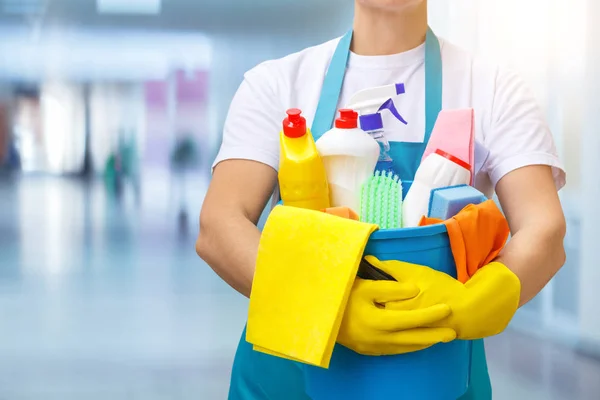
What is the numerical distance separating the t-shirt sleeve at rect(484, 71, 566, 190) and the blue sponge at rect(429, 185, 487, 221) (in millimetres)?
238

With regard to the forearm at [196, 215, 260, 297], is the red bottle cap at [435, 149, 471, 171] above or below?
above

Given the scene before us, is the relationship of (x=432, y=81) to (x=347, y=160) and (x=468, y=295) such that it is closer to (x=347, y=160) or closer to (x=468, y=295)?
(x=347, y=160)

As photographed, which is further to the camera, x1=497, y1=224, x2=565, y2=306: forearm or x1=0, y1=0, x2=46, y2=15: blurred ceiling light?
x1=0, y1=0, x2=46, y2=15: blurred ceiling light

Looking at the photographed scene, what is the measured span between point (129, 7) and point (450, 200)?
3.61 meters

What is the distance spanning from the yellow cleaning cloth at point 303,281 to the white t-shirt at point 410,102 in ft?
1.08

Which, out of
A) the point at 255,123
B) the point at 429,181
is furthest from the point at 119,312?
the point at 429,181

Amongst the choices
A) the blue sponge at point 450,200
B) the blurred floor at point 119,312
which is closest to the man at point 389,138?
the blue sponge at point 450,200

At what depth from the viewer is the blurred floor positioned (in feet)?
8.75

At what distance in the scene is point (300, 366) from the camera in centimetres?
105

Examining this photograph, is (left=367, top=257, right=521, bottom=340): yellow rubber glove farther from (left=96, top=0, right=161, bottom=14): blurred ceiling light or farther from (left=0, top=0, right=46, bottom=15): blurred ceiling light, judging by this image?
(left=0, top=0, right=46, bottom=15): blurred ceiling light

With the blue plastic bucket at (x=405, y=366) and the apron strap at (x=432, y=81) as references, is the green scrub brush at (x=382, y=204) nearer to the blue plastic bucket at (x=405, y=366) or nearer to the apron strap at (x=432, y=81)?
the blue plastic bucket at (x=405, y=366)

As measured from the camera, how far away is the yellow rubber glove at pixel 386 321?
2.53ft

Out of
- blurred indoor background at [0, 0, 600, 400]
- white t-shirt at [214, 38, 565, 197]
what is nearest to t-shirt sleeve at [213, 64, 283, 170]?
white t-shirt at [214, 38, 565, 197]

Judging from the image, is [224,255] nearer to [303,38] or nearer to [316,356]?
[316,356]
